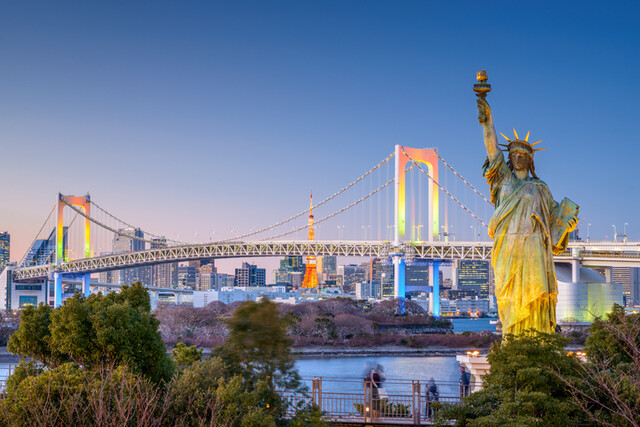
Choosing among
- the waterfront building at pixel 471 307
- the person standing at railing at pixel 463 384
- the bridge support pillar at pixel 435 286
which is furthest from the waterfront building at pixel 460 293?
the person standing at railing at pixel 463 384

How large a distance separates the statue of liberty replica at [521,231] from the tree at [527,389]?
0.51 m

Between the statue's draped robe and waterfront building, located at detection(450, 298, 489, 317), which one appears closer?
the statue's draped robe

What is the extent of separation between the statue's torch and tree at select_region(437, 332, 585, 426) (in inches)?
106

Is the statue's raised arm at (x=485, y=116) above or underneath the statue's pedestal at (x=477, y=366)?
above

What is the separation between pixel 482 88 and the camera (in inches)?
338

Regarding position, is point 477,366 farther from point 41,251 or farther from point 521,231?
point 41,251

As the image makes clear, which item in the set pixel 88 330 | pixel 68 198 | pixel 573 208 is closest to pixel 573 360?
pixel 573 208

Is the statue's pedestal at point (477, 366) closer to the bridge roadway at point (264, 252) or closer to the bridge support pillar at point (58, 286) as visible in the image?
the bridge roadway at point (264, 252)

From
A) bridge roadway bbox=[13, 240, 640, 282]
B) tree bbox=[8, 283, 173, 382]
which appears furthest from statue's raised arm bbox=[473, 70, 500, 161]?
bridge roadway bbox=[13, 240, 640, 282]

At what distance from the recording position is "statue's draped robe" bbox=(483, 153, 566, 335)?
8.30m

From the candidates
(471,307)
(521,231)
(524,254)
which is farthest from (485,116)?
(471,307)

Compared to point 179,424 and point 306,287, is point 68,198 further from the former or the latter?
point 179,424

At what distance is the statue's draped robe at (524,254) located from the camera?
830 centimetres

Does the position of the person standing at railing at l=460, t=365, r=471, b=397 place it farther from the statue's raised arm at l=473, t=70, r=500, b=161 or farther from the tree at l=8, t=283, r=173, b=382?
the tree at l=8, t=283, r=173, b=382
